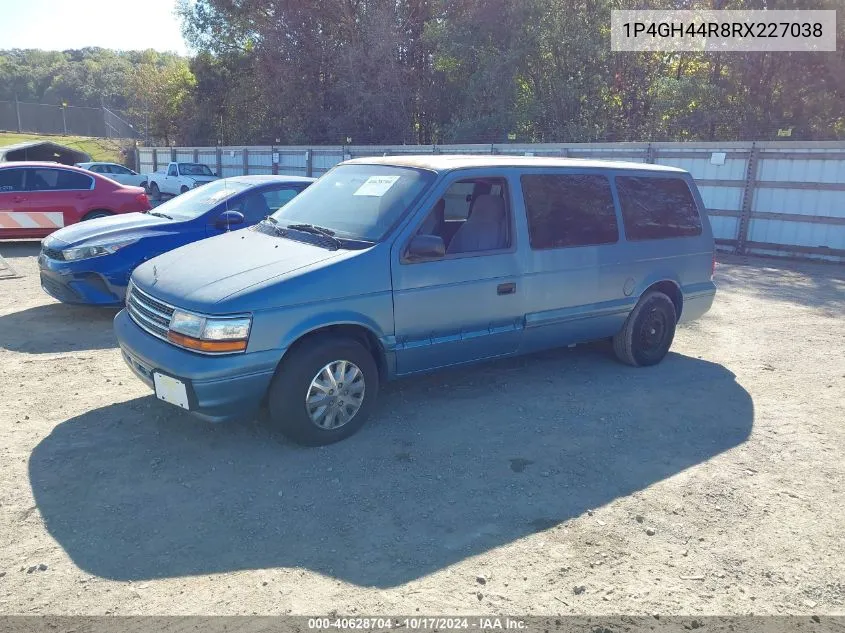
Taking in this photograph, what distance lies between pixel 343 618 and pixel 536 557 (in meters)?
1.04

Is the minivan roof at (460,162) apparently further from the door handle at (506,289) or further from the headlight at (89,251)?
the headlight at (89,251)

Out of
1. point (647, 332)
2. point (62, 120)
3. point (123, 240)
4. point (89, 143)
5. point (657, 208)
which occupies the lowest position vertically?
point (647, 332)

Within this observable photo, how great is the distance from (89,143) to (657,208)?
4769 centimetres

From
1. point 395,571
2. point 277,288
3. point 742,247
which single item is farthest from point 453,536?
point 742,247

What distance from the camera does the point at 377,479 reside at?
13.4ft

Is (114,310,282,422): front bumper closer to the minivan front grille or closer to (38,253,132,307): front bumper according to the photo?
the minivan front grille

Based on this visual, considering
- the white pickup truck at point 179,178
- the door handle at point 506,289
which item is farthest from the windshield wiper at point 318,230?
the white pickup truck at point 179,178

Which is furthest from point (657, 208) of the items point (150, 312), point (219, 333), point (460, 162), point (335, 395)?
point (150, 312)

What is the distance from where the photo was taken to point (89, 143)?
4556 centimetres

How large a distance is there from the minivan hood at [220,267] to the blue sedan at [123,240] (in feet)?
6.71

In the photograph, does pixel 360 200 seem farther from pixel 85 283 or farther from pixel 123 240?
pixel 85 283

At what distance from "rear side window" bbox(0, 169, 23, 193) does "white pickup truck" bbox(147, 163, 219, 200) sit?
41.3 feet

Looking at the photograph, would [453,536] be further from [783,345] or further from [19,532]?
[783,345]

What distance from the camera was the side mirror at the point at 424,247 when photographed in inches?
180
